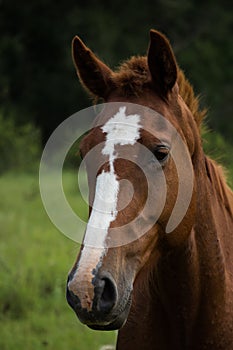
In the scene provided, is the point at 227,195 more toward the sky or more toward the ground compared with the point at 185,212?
more toward the sky

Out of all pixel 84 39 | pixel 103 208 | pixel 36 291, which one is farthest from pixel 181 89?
pixel 84 39

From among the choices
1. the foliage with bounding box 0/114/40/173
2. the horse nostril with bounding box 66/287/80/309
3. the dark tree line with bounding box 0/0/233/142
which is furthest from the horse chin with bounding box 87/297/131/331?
the dark tree line with bounding box 0/0/233/142

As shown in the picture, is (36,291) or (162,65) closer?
(162,65)

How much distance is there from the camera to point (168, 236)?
3.34m

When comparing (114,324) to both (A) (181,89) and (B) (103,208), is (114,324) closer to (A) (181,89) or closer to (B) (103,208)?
(B) (103,208)

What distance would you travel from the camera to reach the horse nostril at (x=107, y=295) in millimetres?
2885

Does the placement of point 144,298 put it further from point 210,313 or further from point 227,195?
point 227,195

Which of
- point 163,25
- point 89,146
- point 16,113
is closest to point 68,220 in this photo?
point 89,146

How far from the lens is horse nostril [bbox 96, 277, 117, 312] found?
9.46 ft

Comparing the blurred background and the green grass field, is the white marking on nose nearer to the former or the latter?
the green grass field

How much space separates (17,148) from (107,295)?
18.1 m

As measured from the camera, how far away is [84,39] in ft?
103

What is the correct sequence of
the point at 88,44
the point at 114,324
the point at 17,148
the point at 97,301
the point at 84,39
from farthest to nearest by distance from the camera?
the point at 84,39 → the point at 88,44 → the point at 17,148 → the point at 114,324 → the point at 97,301

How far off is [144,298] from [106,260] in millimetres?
802
